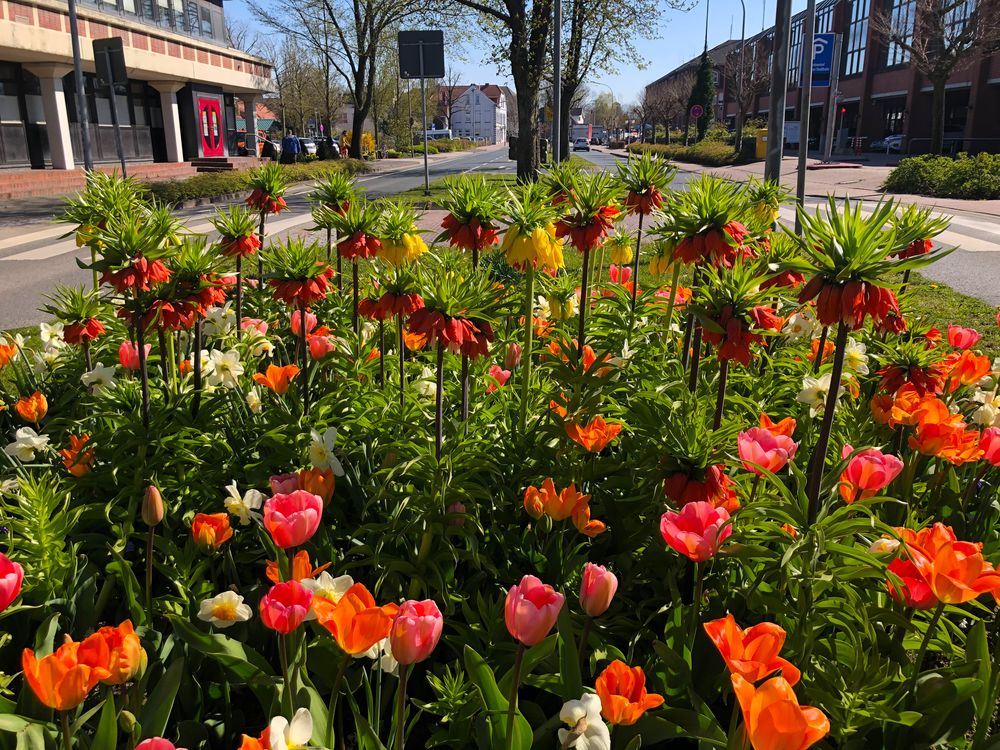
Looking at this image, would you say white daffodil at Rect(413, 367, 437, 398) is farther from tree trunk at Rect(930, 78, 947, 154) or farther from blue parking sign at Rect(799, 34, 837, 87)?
tree trunk at Rect(930, 78, 947, 154)

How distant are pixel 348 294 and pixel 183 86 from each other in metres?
28.6

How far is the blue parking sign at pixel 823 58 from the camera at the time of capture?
21.0 metres

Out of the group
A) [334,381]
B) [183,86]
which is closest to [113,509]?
[334,381]

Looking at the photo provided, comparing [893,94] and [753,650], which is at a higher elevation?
[893,94]

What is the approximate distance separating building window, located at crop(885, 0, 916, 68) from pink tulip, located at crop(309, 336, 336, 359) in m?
34.1

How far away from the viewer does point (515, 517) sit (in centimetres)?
214

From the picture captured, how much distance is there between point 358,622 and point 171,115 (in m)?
30.3

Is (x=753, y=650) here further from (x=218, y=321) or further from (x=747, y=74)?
(x=747, y=74)

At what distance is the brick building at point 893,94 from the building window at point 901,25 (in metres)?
0.05

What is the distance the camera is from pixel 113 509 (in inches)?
85.0

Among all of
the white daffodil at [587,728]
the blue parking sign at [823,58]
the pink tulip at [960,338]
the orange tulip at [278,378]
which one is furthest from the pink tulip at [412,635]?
the blue parking sign at [823,58]

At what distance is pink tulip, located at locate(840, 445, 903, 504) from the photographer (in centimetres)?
163

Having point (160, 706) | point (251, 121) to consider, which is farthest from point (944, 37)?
point (160, 706)

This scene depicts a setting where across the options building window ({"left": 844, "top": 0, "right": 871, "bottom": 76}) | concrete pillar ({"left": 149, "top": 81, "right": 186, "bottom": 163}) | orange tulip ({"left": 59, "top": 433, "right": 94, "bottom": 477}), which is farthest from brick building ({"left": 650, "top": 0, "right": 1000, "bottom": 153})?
orange tulip ({"left": 59, "top": 433, "right": 94, "bottom": 477})
